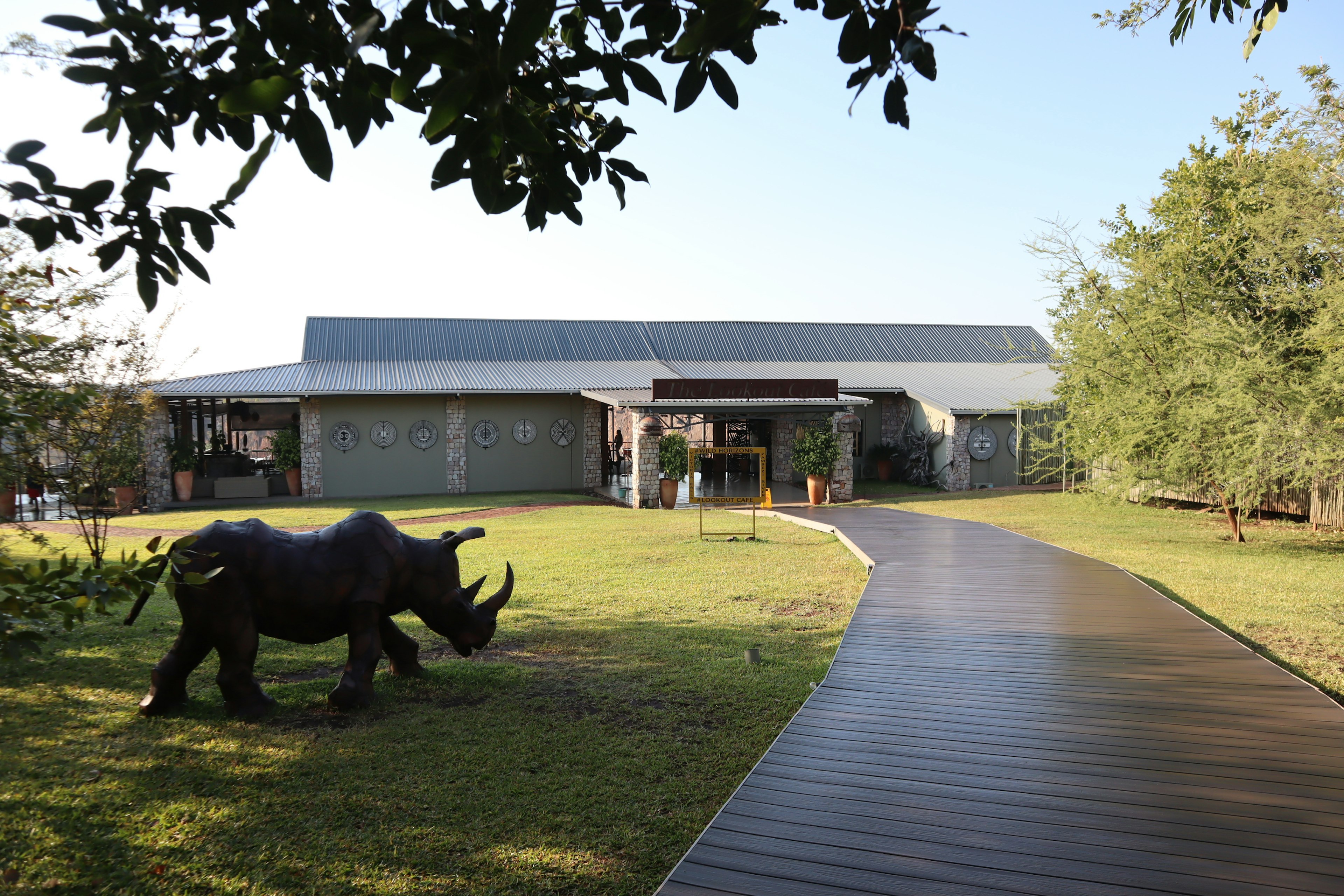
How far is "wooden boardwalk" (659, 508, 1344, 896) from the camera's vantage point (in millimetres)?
2814

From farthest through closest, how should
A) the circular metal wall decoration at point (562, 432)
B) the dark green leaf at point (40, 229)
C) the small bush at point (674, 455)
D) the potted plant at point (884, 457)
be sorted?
the potted plant at point (884, 457) → the circular metal wall decoration at point (562, 432) → the small bush at point (674, 455) → the dark green leaf at point (40, 229)

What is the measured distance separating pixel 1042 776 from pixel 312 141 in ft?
12.4

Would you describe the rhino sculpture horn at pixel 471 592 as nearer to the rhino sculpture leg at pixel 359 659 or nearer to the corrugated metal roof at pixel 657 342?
the rhino sculpture leg at pixel 359 659

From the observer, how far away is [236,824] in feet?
12.5

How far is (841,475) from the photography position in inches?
711

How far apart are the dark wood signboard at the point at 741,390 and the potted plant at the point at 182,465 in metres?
11.3

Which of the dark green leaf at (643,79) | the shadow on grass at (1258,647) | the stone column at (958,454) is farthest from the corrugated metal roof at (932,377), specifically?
the dark green leaf at (643,79)

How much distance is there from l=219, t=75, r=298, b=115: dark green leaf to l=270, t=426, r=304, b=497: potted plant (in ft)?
62.9

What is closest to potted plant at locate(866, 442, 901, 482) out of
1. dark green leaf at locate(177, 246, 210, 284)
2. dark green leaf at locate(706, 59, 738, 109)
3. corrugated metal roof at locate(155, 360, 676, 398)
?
corrugated metal roof at locate(155, 360, 676, 398)

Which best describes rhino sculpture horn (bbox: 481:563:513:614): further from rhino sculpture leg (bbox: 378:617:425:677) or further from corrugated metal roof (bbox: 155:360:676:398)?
corrugated metal roof (bbox: 155:360:676:398)

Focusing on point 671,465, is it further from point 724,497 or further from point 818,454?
point 818,454

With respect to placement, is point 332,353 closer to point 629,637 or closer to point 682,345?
point 682,345

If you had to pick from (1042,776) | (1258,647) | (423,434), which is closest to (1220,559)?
(1258,647)

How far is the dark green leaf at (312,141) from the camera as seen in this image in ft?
7.35
